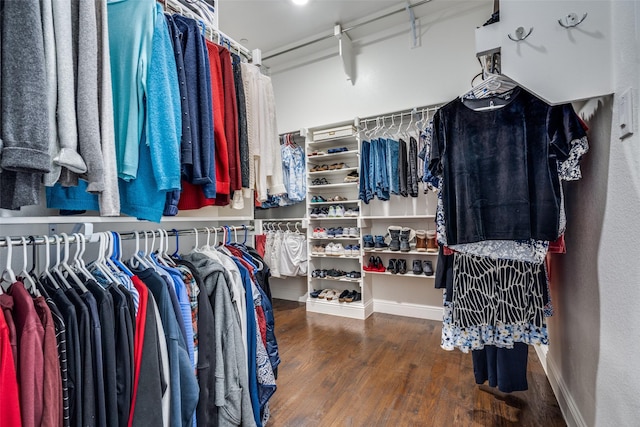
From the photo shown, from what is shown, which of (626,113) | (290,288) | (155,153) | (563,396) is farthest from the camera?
(290,288)

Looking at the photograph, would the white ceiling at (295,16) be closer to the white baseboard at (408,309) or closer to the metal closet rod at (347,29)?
the metal closet rod at (347,29)

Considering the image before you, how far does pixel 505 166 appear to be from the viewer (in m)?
1.29

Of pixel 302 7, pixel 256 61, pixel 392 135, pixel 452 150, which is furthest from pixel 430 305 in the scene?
pixel 302 7

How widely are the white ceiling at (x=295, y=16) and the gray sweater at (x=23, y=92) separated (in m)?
2.84

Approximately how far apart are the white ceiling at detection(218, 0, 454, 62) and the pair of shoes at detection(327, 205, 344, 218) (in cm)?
204

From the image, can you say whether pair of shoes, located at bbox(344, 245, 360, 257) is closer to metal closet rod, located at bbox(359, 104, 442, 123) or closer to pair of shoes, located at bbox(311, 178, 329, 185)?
pair of shoes, located at bbox(311, 178, 329, 185)

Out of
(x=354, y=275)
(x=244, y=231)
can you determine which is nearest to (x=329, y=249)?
(x=354, y=275)

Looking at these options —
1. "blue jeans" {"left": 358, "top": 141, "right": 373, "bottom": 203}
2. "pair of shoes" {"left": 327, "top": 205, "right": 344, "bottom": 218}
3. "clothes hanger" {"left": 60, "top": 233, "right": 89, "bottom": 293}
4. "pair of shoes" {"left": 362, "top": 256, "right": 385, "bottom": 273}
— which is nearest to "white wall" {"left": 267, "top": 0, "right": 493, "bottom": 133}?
"blue jeans" {"left": 358, "top": 141, "right": 373, "bottom": 203}

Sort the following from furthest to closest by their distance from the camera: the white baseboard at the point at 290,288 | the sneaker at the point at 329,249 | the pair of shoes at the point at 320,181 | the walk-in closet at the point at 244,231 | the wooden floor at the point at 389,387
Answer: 1. the white baseboard at the point at 290,288
2. the pair of shoes at the point at 320,181
3. the sneaker at the point at 329,249
4. the wooden floor at the point at 389,387
5. the walk-in closet at the point at 244,231

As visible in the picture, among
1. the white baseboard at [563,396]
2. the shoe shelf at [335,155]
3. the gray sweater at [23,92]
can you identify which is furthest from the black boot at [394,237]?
the gray sweater at [23,92]

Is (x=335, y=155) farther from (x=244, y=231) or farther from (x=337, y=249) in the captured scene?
(x=244, y=231)

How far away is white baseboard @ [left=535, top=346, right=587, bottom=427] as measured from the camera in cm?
143

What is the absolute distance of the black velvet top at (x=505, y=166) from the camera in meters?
1.22

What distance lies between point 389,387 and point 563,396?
93cm
